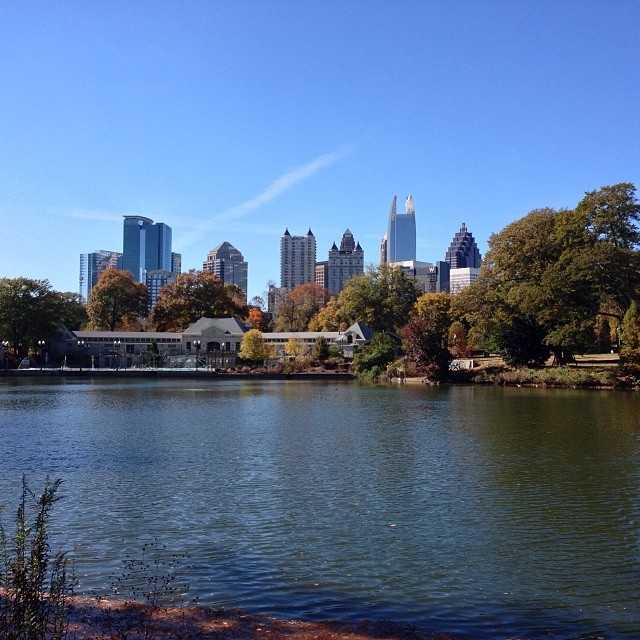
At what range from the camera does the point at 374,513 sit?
13.1 m

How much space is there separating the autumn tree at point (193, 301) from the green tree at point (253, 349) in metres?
22.2

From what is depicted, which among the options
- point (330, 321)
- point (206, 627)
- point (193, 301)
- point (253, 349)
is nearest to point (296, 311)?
point (330, 321)

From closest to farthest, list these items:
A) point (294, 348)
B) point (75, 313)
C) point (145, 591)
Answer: point (145, 591) → point (294, 348) → point (75, 313)

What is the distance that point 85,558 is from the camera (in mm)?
10352

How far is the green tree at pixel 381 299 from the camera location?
302 ft

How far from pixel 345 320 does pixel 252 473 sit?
78.2 m

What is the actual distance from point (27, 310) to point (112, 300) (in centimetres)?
2095

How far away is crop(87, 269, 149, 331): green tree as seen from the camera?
102m

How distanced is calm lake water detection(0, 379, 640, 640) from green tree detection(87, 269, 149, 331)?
77.1 metres

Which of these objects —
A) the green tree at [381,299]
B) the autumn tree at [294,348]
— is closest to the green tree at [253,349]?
the autumn tree at [294,348]

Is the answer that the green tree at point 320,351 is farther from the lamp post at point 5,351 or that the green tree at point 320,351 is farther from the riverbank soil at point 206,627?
the riverbank soil at point 206,627

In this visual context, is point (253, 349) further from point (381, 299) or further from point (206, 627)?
point (206, 627)

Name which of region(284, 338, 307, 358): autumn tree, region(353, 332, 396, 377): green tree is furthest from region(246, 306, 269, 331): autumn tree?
region(353, 332, 396, 377): green tree

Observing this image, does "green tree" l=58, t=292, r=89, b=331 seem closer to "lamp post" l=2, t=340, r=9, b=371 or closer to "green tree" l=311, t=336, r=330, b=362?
"lamp post" l=2, t=340, r=9, b=371
